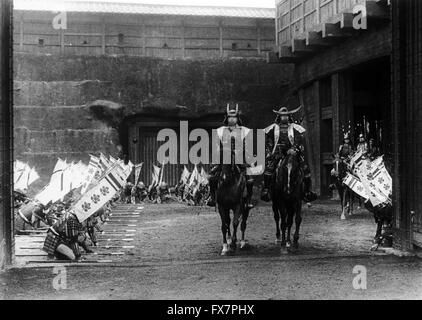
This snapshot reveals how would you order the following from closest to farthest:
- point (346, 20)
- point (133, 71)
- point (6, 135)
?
point (6, 135)
point (346, 20)
point (133, 71)

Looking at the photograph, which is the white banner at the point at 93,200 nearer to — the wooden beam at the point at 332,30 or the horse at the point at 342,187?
the horse at the point at 342,187

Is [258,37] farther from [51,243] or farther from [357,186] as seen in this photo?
[51,243]

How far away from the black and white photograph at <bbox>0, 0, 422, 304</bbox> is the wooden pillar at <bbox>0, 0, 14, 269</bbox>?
0.12 ft

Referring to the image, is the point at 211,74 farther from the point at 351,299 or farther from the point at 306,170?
the point at 351,299

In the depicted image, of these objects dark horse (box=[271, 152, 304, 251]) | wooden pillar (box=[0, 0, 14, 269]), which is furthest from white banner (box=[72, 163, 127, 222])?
dark horse (box=[271, 152, 304, 251])

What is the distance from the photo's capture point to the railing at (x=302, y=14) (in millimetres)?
20234

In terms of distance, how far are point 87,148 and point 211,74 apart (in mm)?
6816

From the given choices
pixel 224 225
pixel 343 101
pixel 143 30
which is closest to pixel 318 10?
pixel 343 101

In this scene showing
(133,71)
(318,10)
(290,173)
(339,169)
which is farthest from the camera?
(133,71)

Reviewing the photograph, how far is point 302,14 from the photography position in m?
23.3

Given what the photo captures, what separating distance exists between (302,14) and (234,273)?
16.2 m

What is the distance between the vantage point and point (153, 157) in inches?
1123

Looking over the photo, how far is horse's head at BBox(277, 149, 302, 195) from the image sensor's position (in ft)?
36.3
